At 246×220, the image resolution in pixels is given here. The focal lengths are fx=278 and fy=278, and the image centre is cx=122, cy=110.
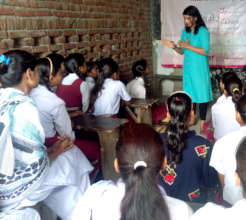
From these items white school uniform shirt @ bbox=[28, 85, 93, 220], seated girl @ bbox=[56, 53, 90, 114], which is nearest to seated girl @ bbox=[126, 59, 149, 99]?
seated girl @ bbox=[56, 53, 90, 114]

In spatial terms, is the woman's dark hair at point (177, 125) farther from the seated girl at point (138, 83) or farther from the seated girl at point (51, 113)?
the seated girl at point (138, 83)

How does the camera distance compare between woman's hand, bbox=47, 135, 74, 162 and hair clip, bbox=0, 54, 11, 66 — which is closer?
hair clip, bbox=0, 54, 11, 66

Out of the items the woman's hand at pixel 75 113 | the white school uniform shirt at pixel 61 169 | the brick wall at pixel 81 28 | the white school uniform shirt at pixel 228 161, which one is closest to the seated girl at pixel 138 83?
the brick wall at pixel 81 28

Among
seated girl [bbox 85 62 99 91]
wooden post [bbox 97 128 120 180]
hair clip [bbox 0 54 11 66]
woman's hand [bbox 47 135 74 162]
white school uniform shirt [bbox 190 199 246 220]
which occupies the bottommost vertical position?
wooden post [bbox 97 128 120 180]

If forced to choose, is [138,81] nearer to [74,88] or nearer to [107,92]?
[107,92]

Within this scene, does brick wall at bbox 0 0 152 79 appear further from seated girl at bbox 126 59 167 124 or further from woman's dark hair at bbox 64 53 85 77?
seated girl at bbox 126 59 167 124

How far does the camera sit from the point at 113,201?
966mm

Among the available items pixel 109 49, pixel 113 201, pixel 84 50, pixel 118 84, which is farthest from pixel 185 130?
pixel 109 49

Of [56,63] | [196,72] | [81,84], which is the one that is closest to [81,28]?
[81,84]

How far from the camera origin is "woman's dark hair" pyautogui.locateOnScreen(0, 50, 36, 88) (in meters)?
1.44

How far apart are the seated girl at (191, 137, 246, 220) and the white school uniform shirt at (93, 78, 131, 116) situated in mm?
2049

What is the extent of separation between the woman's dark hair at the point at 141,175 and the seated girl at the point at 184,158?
55 centimetres

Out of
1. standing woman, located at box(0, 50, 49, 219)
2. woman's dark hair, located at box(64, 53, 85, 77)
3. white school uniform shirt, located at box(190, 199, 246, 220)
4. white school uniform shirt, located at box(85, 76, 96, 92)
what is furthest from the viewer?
white school uniform shirt, located at box(85, 76, 96, 92)

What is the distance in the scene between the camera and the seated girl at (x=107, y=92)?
9.61 feet
